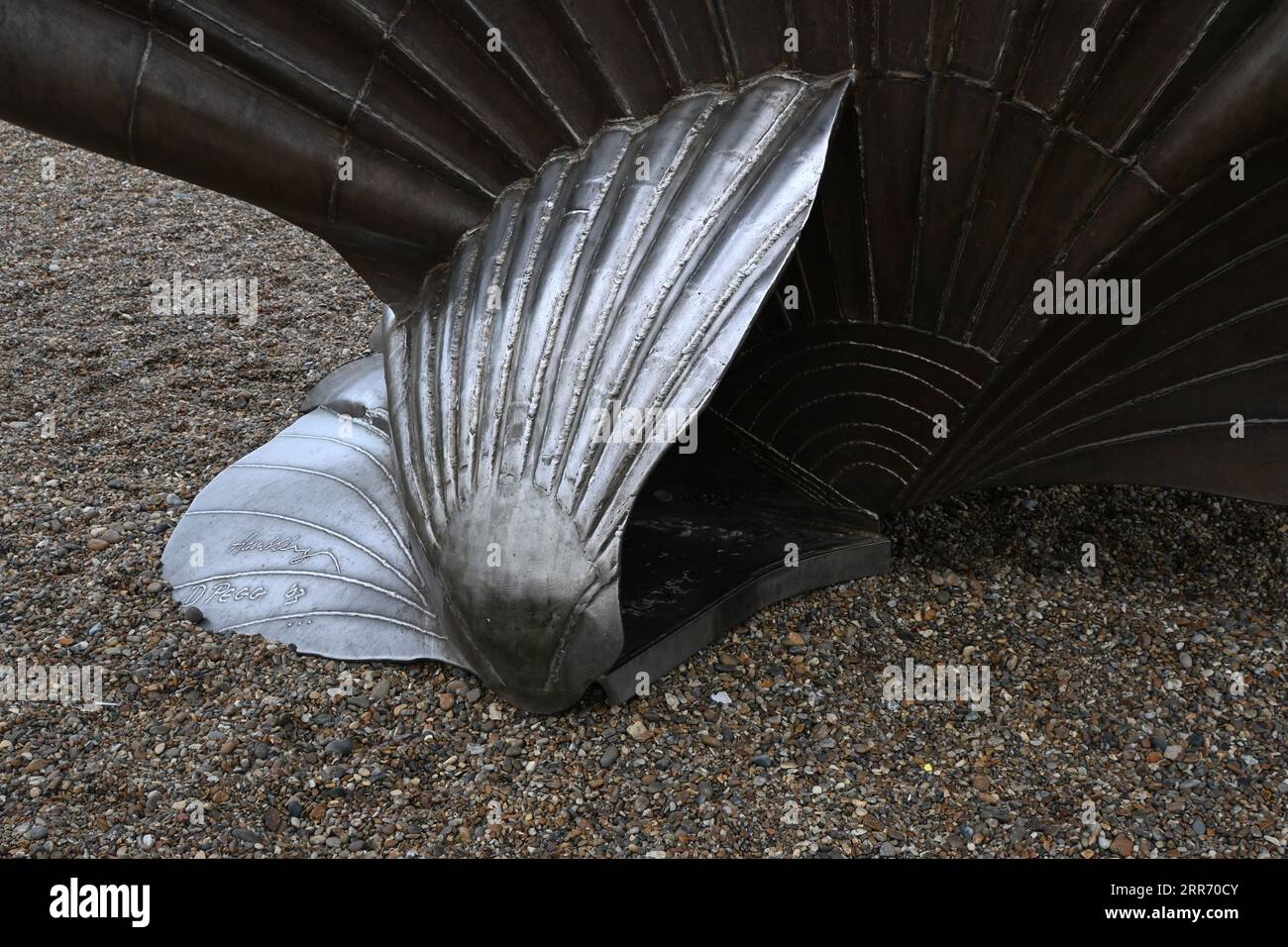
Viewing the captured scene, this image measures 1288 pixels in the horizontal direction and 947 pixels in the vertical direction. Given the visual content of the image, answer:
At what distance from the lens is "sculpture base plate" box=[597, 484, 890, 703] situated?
2.34m

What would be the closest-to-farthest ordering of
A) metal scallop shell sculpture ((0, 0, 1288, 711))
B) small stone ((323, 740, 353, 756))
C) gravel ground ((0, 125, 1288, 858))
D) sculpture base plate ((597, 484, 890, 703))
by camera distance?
metal scallop shell sculpture ((0, 0, 1288, 711)), gravel ground ((0, 125, 1288, 858)), small stone ((323, 740, 353, 756)), sculpture base plate ((597, 484, 890, 703))

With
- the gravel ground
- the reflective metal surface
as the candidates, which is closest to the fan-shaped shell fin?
the reflective metal surface

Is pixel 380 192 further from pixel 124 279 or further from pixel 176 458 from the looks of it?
pixel 124 279

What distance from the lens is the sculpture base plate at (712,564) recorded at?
2.34 metres

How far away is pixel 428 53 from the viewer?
2.29 metres

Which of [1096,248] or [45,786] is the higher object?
[1096,248]

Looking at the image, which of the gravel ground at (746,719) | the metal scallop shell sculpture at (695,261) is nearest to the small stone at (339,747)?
the gravel ground at (746,719)

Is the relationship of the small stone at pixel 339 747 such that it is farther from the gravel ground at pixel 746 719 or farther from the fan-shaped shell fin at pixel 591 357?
the fan-shaped shell fin at pixel 591 357

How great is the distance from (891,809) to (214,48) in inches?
71.0

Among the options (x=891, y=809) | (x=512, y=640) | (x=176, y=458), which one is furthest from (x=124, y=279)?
(x=891, y=809)

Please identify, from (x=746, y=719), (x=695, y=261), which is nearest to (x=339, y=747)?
(x=746, y=719)

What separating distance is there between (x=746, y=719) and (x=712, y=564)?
378mm

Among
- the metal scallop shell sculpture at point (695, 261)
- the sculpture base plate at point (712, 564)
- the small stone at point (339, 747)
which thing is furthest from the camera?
the sculpture base plate at point (712, 564)

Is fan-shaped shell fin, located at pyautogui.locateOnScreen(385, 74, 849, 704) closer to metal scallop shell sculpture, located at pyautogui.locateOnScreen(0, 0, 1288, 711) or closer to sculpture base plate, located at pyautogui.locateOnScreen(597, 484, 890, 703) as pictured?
metal scallop shell sculpture, located at pyautogui.locateOnScreen(0, 0, 1288, 711)
